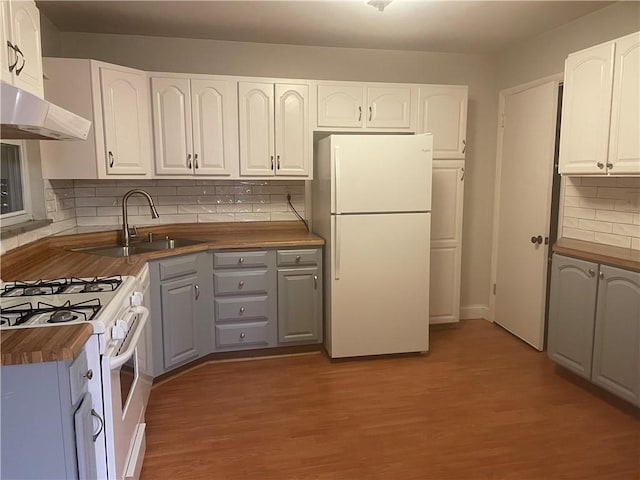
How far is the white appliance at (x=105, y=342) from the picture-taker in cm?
144

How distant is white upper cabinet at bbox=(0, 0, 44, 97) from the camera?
6.15ft

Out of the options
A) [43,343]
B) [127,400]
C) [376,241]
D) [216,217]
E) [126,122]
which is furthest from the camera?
[216,217]

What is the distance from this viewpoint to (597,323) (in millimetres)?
2631

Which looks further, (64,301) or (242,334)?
(242,334)

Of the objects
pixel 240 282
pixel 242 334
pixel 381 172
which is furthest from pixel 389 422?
pixel 381 172

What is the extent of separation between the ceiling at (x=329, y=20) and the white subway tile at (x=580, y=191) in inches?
45.5

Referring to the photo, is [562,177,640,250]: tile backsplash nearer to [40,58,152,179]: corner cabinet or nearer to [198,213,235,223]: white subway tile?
[198,213,235,223]: white subway tile

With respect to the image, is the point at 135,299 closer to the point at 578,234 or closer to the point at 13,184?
the point at 13,184

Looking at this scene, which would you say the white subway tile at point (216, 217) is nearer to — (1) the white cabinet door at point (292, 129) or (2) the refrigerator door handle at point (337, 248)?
(1) the white cabinet door at point (292, 129)

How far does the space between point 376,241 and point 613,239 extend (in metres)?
1.53

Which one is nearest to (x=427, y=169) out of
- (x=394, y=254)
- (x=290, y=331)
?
(x=394, y=254)

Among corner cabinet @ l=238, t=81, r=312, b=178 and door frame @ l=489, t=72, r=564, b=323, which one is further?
door frame @ l=489, t=72, r=564, b=323

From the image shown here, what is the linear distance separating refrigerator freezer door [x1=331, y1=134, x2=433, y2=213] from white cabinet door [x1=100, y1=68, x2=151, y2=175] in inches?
51.9

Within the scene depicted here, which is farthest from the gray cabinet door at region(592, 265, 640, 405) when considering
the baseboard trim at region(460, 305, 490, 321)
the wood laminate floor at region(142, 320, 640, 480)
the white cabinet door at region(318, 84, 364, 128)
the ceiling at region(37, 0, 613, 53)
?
the white cabinet door at region(318, 84, 364, 128)
